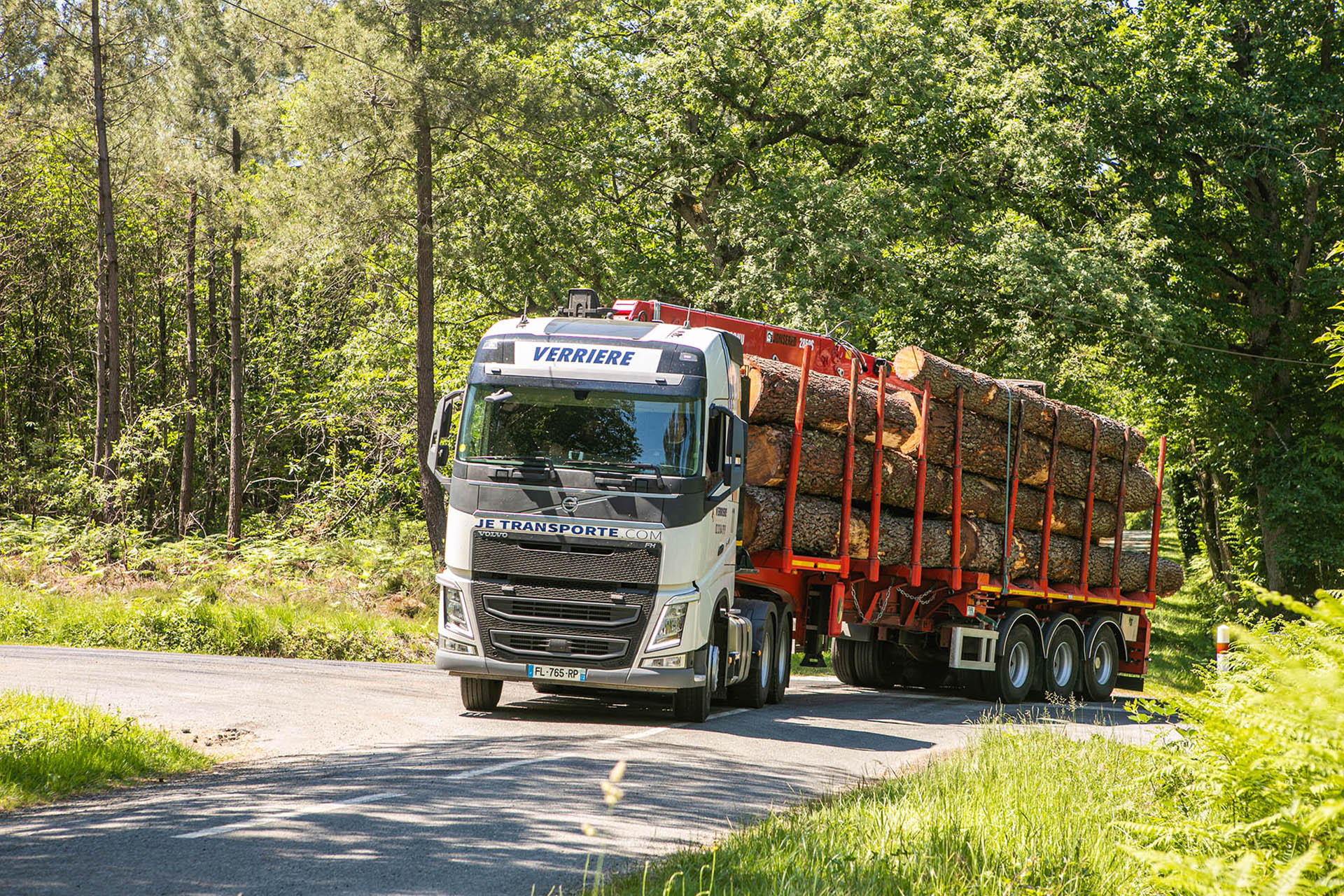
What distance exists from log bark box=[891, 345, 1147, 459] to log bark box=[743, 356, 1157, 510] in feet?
0.40

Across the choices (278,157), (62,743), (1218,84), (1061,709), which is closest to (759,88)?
(1218,84)

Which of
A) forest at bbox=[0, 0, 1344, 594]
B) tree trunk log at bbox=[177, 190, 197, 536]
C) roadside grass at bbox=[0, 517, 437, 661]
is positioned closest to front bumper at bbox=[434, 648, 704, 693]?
roadside grass at bbox=[0, 517, 437, 661]

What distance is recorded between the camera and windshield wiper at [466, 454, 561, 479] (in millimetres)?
10406

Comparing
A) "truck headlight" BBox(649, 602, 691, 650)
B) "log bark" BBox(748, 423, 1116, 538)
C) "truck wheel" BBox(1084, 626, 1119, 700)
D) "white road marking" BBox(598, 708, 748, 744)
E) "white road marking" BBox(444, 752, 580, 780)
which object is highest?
"log bark" BBox(748, 423, 1116, 538)

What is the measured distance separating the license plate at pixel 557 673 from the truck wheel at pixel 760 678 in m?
2.52

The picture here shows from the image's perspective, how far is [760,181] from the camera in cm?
2600

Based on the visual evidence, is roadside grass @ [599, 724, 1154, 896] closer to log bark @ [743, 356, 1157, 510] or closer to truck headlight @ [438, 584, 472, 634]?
truck headlight @ [438, 584, 472, 634]

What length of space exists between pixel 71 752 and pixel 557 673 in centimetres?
382

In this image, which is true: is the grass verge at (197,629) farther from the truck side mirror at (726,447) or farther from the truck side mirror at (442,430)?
the truck side mirror at (726,447)

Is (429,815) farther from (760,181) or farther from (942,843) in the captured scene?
(760,181)

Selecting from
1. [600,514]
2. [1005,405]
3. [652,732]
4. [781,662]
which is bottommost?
[652,732]

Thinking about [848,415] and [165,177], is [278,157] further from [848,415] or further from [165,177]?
[848,415]

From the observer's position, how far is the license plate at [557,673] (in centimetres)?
1034

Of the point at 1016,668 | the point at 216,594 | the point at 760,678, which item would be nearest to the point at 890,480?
the point at 760,678
